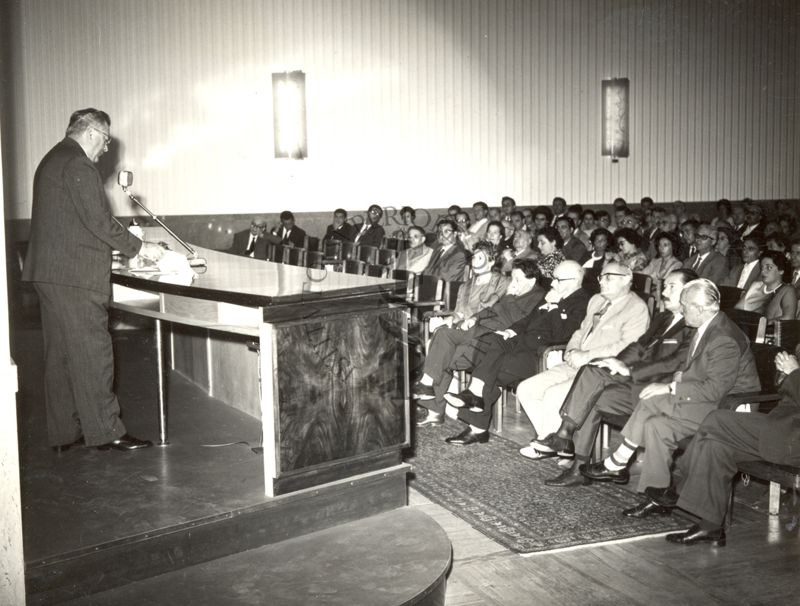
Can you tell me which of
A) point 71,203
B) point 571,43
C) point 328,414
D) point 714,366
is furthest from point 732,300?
point 571,43

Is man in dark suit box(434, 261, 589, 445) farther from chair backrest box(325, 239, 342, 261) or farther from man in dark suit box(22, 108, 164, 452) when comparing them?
chair backrest box(325, 239, 342, 261)

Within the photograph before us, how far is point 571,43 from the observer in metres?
14.2

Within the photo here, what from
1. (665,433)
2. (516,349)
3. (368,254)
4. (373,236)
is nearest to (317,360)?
(665,433)

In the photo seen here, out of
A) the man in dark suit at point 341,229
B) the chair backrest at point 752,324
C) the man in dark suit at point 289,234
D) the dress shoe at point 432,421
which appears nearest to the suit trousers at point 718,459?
the chair backrest at point 752,324

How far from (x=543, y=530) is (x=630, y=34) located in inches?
487

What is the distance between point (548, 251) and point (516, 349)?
110 inches

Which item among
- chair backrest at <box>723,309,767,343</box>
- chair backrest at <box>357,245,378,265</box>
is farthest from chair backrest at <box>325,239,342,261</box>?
chair backrest at <box>723,309,767,343</box>

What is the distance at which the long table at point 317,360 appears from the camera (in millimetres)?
→ 3236

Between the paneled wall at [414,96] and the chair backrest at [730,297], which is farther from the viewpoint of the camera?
the paneled wall at [414,96]

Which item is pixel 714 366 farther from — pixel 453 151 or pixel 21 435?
pixel 453 151

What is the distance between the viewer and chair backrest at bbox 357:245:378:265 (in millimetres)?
8398

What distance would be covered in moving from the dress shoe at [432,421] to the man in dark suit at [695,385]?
5.96 feet

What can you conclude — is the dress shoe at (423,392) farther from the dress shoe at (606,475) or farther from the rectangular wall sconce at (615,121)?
the rectangular wall sconce at (615,121)

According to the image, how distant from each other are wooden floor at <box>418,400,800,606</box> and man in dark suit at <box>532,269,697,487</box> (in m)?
0.81
